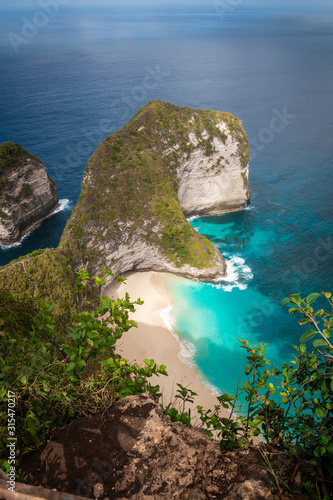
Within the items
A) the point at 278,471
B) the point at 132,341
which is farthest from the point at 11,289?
the point at 278,471

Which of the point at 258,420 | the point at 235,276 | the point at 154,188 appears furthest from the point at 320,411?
the point at 154,188

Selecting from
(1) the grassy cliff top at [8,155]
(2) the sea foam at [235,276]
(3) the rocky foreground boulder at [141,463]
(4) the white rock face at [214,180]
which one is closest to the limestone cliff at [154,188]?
(4) the white rock face at [214,180]

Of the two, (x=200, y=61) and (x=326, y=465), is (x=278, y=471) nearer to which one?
(x=326, y=465)

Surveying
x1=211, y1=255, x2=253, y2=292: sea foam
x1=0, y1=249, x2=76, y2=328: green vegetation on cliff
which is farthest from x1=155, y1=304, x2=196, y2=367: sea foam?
x1=0, y1=249, x2=76, y2=328: green vegetation on cliff

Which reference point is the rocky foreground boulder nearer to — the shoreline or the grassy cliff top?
the shoreline

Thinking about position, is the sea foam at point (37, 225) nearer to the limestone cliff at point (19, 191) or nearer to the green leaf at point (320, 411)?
the limestone cliff at point (19, 191)

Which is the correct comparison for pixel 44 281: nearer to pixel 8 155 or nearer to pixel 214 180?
pixel 8 155
